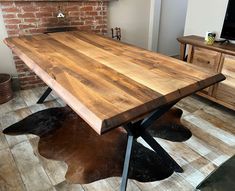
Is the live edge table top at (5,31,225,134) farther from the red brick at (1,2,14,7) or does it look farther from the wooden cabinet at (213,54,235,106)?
the wooden cabinet at (213,54,235,106)

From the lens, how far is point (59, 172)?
1.59 meters

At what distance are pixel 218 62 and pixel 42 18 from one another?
2.13 meters

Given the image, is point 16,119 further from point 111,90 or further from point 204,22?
point 204,22

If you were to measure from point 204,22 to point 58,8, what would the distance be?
1.85m

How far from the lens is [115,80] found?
48.2 inches

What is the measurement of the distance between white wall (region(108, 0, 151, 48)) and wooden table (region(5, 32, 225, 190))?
151 cm

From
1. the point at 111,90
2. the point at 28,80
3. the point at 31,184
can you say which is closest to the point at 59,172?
the point at 31,184

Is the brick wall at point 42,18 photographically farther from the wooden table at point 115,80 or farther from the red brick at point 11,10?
the wooden table at point 115,80

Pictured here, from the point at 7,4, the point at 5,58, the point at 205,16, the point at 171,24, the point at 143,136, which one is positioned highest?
the point at 7,4

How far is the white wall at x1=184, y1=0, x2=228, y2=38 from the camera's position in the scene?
2.54m

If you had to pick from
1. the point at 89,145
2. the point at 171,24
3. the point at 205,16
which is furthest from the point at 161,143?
the point at 171,24

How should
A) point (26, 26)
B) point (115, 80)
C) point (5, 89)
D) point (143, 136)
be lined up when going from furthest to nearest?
point (26, 26) < point (5, 89) < point (143, 136) < point (115, 80)

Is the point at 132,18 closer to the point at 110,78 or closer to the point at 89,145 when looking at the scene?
the point at 89,145

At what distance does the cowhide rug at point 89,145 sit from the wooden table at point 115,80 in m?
0.18
